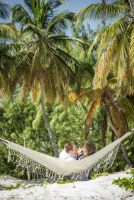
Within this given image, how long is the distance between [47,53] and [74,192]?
837cm

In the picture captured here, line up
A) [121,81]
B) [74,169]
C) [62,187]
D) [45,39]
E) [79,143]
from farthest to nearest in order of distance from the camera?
→ [79,143], [45,39], [121,81], [74,169], [62,187]

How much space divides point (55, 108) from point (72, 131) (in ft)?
4.39

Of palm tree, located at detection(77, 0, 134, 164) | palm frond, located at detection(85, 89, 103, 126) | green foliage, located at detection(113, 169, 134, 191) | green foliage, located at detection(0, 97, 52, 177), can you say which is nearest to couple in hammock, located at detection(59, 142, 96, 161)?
green foliage, located at detection(113, 169, 134, 191)

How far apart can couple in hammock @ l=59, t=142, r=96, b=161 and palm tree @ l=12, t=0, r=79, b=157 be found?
6.48 meters

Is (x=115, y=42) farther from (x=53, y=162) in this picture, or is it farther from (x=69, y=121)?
(x=69, y=121)

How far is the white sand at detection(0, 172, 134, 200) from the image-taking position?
17.6 ft

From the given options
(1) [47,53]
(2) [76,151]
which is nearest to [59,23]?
(1) [47,53]

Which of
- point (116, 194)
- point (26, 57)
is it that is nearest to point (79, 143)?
point (26, 57)

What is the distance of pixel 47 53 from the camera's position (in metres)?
13.5

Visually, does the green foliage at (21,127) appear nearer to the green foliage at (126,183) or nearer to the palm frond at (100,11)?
the palm frond at (100,11)

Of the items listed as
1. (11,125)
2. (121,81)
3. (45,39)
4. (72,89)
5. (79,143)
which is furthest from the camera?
(11,125)

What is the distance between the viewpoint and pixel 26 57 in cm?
1368

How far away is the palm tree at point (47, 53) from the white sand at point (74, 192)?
25.1 ft

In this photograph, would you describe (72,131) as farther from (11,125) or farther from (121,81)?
(121,81)
